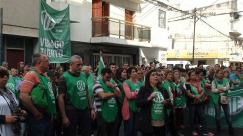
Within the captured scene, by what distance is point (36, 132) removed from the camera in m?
6.18

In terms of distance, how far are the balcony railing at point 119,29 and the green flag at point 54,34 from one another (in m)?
7.24

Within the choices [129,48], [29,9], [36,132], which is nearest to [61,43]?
[29,9]

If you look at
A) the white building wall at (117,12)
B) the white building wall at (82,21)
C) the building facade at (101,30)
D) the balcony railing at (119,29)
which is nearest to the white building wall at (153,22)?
the building facade at (101,30)

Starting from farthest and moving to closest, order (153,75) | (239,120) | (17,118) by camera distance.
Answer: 1. (239,120)
2. (153,75)
3. (17,118)

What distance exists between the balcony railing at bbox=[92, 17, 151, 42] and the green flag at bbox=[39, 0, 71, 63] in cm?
724

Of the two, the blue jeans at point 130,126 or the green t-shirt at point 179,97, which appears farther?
the green t-shirt at point 179,97

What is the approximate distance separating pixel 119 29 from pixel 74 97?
19.7m

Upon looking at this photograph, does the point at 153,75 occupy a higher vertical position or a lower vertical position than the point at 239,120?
higher

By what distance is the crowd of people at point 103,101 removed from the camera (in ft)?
19.9

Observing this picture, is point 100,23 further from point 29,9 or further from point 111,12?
point 29,9

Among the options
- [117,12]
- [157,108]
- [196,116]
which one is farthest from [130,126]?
[117,12]

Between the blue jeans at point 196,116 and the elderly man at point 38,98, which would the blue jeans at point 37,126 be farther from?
the blue jeans at point 196,116

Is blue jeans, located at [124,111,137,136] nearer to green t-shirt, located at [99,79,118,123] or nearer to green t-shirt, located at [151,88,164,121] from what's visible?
green t-shirt, located at [99,79,118,123]

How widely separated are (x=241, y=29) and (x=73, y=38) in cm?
3327
